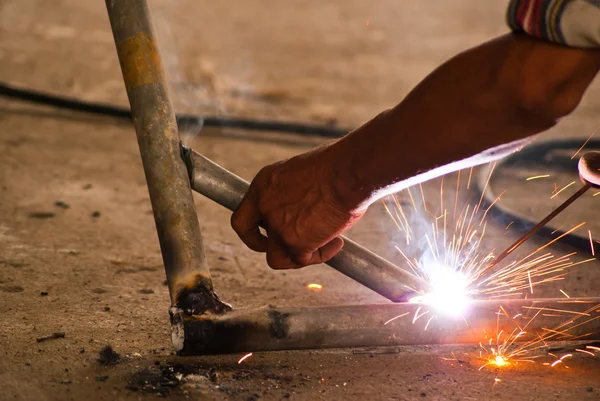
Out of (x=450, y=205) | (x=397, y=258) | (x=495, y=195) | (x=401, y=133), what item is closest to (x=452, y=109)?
(x=401, y=133)

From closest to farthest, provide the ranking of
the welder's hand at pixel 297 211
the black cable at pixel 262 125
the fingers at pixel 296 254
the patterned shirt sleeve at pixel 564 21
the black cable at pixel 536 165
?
the patterned shirt sleeve at pixel 564 21, the welder's hand at pixel 297 211, the fingers at pixel 296 254, the black cable at pixel 536 165, the black cable at pixel 262 125

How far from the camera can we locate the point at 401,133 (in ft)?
4.15

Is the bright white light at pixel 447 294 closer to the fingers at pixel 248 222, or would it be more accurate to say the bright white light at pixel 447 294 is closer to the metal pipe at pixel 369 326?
the metal pipe at pixel 369 326

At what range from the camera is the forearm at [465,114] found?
44.6 inches

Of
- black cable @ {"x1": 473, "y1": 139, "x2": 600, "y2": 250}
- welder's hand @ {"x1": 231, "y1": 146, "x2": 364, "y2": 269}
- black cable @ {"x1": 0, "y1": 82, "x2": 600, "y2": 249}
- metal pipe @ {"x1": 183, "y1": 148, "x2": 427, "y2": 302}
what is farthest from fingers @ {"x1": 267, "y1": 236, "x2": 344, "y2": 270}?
black cable @ {"x1": 0, "y1": 82, "x2": 600, "y2": 249}

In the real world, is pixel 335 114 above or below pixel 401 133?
above

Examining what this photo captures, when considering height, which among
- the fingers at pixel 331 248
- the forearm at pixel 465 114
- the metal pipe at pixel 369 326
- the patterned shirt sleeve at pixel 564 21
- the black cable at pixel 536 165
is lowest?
the metal pipe at pixel 369 326

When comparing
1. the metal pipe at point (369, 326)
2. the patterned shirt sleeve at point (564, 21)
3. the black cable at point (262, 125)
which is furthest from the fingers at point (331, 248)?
the black cable at point (262, 125)

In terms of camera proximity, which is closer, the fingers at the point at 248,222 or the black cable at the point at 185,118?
the fingers at the point at 248,222

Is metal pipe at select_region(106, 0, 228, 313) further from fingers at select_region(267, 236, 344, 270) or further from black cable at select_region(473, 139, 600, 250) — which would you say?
black cable at select_region(473, 139, 600, 250)

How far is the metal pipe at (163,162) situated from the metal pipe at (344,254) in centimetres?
3

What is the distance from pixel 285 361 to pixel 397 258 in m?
0.83

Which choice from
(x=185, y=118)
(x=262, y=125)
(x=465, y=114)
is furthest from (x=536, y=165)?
(x=465, y=114)

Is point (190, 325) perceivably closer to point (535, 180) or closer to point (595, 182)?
point (595, 182)
